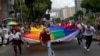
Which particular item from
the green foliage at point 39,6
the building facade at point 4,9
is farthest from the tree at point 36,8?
the building facade at point 4,9

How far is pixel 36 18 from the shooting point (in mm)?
108812

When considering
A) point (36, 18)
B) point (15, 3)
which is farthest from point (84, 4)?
point (15, 3)

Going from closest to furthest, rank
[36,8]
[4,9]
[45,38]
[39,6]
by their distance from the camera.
→ [45,38]
[4,9]
[39,6]
[36,8]

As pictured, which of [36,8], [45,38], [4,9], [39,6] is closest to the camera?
[45,38]

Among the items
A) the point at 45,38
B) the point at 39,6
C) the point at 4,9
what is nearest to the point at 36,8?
the point at 39,6

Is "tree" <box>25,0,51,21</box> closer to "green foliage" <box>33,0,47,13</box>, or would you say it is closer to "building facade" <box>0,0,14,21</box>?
"green foliage" <box>33,0,47,13</box>

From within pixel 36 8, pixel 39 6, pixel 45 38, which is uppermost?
pixel 45 38

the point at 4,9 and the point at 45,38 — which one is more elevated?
the point at 45,38

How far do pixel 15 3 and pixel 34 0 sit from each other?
11.1m

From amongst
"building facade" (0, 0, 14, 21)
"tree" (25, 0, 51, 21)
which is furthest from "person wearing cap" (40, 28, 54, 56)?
"tree" (25, 0, 51, 21)

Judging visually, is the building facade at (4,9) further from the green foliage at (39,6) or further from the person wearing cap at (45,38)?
the person wearing cap at (45,38)

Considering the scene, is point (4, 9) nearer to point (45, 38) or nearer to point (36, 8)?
point (36, 8)

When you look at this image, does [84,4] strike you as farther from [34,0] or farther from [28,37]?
[28,37]

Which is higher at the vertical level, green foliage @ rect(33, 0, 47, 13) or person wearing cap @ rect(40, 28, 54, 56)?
person wearing cap @ rect(40, 28, 54, 56)
